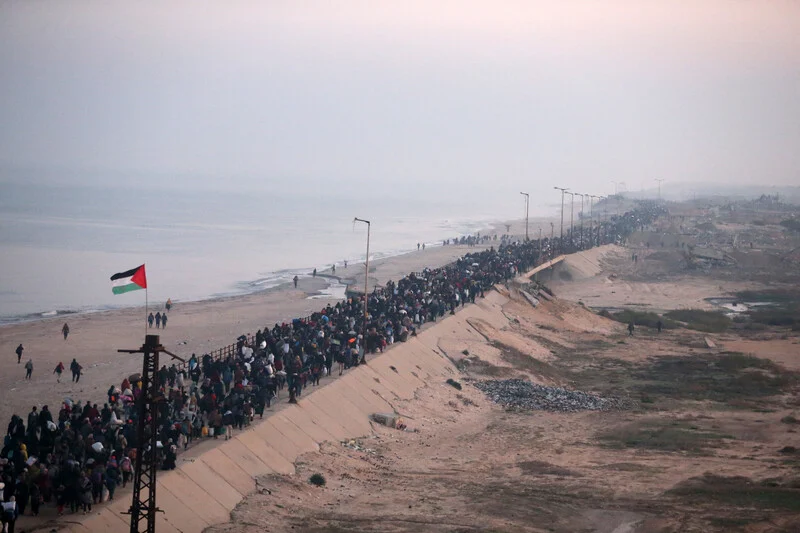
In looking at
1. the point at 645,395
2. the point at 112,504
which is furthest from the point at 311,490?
the point at 645,395

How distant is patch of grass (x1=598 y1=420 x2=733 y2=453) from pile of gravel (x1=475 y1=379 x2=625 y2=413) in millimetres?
3099

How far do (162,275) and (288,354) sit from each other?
54.7 m

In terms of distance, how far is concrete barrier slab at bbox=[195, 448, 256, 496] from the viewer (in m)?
21.5

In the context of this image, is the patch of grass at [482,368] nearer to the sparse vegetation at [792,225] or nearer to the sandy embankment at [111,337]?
the sandy embankment at [111,337]

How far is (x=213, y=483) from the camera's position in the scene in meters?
21.0

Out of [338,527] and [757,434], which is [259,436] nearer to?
[338,527]

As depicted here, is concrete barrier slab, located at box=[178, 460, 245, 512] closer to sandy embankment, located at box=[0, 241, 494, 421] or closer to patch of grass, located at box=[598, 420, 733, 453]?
sandy embankment, located at box=[0, 241, 494, 421]

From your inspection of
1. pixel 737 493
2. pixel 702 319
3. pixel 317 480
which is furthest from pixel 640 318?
pixel 317 480

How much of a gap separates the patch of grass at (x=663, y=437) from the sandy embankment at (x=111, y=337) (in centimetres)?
1710

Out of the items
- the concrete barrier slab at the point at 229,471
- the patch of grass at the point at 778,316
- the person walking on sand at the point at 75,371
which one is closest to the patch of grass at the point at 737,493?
the concrete barrier slab at the point at 229,471

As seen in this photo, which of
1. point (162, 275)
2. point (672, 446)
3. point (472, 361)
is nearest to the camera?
point (672, 446)

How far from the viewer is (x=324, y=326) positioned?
35906 millimetres

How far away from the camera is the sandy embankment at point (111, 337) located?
32.8 metres

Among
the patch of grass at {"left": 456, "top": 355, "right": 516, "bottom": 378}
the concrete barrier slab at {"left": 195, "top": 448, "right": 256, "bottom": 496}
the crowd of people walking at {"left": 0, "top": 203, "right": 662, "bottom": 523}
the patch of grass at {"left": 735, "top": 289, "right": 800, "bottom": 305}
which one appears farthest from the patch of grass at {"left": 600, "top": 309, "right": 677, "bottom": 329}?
the concrete barrier slab at {"left": 195, "top": 448, "right": 256, "bottom": 496}
